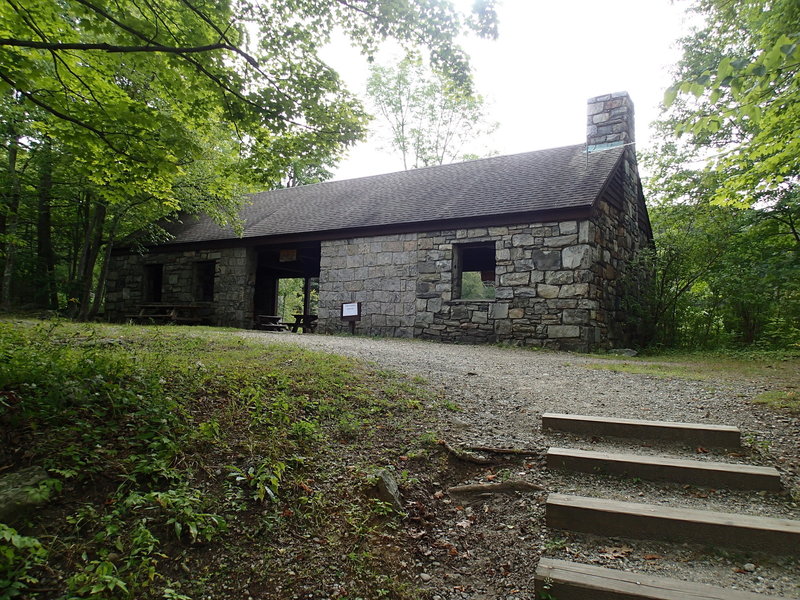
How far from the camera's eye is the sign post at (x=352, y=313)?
12.4 m

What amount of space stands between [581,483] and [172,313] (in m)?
13.4

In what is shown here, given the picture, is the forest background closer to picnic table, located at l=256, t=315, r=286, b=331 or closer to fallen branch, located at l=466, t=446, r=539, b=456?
fallen branch, located at l=466, t=446, r=539, b=456

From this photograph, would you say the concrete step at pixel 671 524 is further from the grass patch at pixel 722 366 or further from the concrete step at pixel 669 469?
the grass patch at pixel 722 366

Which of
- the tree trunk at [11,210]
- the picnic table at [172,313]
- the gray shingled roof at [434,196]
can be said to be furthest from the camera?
the picnic table at [172,313]

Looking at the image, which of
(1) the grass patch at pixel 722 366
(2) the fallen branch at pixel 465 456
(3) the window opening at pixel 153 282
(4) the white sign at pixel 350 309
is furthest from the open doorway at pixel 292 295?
(2) the fallen branch at pixel 465 456

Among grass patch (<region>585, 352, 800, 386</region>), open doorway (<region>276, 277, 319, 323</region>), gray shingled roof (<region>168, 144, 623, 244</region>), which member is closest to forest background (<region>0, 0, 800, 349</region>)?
grass patch (<region>585, 352, 800, 386</region>)

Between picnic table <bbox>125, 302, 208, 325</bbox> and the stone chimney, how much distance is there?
472 inches

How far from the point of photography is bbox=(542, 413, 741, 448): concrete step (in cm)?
346

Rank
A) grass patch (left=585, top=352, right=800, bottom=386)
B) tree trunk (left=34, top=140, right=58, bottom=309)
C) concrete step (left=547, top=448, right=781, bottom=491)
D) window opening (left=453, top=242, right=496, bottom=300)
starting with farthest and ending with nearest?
1. tree trunk (left=34, top=140, right=58, bottom=309)
2. window opening (left=453, top=242, right=496, bottom=300)
3. grass patch (left=585, top=352, right=800, bottom=386)
4. concrete step (left=547, top=448, right=781, bottom=491)

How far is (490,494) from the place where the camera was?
9.86 ft

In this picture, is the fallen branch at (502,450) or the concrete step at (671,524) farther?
the fallen branch at (502,450)

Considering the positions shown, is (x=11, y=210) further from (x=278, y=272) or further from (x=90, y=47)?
(x=90, y=47)

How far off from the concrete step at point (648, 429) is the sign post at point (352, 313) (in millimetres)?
8629

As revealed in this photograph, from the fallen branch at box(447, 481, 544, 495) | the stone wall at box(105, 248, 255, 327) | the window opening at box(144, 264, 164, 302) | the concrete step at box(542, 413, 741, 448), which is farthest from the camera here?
the window opening at box(144, 264, 164, 302)
